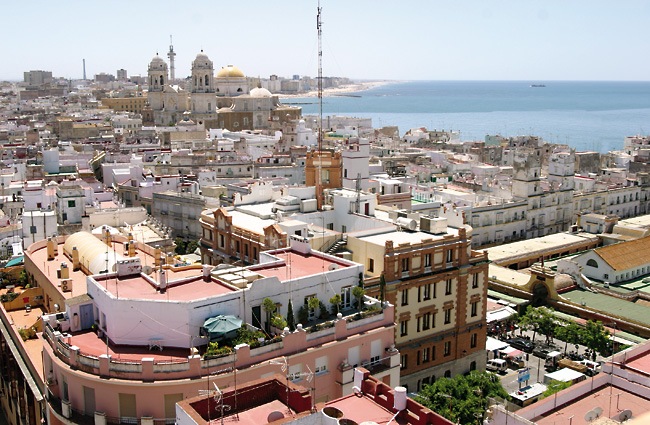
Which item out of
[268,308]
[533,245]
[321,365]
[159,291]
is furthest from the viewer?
[533,245]

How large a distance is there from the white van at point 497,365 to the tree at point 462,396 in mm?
6449

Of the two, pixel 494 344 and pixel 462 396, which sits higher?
pixel 462 396

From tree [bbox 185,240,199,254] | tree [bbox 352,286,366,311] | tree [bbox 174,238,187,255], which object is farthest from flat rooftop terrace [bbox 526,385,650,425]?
tree [bbox 174,238,187,255]

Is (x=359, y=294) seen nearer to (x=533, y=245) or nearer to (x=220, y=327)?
(x=220, y=327)

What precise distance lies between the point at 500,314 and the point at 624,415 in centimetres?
2100

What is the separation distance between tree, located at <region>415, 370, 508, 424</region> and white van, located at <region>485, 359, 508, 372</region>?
6.45m

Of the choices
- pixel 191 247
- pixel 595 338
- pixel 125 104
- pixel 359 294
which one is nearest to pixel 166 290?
pixel 359 294

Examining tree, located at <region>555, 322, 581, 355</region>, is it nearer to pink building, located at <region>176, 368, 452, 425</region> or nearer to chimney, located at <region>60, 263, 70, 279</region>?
pink building, located at <region>176, 368, 452, 425</region>

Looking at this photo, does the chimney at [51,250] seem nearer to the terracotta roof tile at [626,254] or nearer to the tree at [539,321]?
the tree at [539,321]

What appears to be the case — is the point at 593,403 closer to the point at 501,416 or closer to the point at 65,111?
the point at 501,416

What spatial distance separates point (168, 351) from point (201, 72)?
100 m

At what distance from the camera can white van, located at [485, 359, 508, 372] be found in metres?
35.4

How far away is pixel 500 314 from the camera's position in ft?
129

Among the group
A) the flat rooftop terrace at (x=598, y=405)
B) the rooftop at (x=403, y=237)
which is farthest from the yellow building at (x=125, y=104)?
the flat rooftop terrace at (x=598, y=405)
